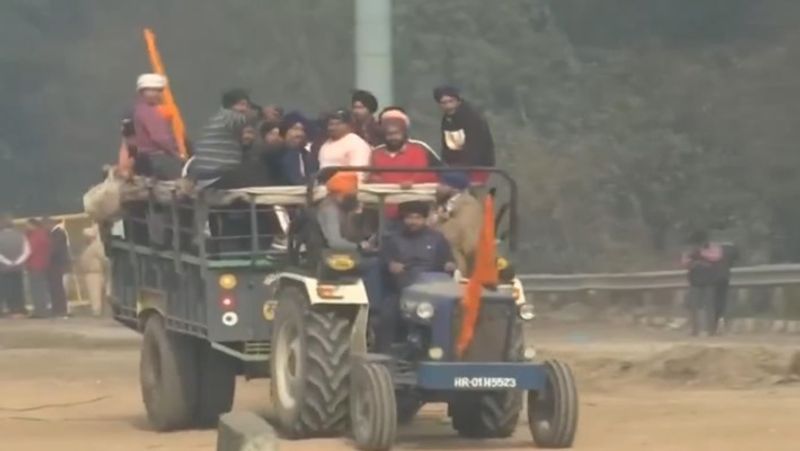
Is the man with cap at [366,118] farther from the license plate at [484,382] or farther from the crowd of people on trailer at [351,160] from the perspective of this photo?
the license plate at [484,382]

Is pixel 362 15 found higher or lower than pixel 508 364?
higher

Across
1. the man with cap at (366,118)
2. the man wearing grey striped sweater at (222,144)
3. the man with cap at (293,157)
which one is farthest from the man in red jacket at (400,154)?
the man wearing grey striped sweater at (222,144)

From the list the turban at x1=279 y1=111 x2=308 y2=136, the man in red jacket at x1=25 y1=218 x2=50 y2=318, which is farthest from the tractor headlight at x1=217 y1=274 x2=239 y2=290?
the man in red jacket at x1=25 y1=218 x2=50 y2=318

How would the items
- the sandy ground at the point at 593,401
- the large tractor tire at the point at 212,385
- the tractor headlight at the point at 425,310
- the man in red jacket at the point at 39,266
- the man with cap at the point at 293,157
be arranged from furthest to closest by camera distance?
the man in red jacket at the point at 39,266
the large tractor tire at the point at 212,385
the man with cap at the point at 293,157
the sandy ground at the point at 593,401
the tractor headlight at the point at 425,310

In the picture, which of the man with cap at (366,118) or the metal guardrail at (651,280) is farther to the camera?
the metal guardrail at (651,280)

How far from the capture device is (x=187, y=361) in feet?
58.0

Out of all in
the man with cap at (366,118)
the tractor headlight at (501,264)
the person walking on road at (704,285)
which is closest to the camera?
the tractor headlight at (501,264)

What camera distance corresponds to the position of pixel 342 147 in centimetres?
1695

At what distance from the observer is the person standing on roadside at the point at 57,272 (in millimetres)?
38594

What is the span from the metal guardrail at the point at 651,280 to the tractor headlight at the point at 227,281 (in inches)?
745

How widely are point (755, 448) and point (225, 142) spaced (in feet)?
14.9

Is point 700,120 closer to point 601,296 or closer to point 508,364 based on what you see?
point 601,296

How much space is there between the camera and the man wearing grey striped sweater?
1656 cm

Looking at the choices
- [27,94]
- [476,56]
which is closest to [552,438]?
[476,56]
